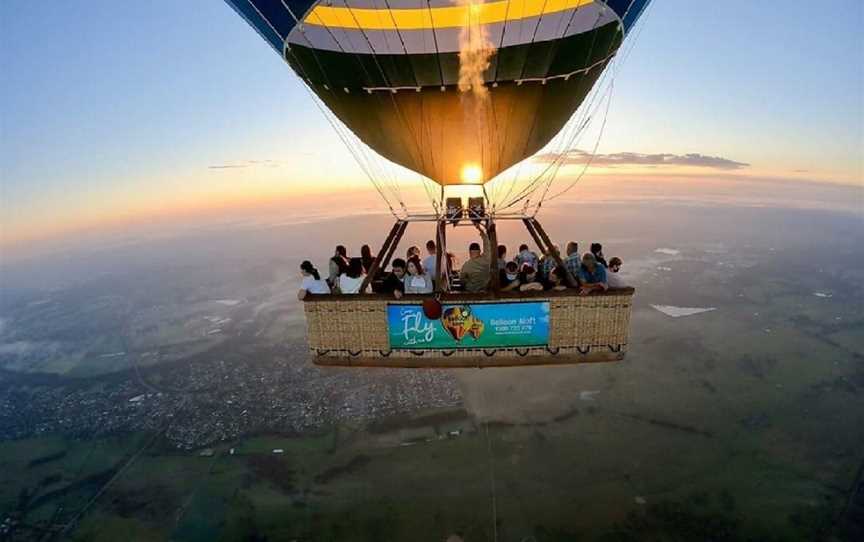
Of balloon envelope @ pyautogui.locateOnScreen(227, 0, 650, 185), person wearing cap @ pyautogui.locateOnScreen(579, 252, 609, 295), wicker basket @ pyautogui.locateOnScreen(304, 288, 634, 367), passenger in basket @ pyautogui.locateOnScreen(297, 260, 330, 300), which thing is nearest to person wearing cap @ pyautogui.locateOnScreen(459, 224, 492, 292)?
wicker basket @ pyautogui.locateOnScreen(304, 288, 634, 367)

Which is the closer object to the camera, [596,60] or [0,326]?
[596,60]

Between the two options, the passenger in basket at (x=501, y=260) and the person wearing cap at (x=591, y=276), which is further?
the passenger in basket at (x=501, y=260)

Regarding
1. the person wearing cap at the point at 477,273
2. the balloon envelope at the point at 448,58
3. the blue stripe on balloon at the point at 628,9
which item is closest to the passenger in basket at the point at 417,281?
the person wearing cap at the point at 477,273

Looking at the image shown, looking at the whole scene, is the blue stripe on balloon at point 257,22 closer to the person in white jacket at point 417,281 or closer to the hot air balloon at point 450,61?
the hot air balloon at point 450,61

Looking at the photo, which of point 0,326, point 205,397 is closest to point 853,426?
point 205,397

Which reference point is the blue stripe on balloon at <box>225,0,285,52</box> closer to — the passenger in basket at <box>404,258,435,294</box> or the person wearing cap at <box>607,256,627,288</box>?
the passenger in basket at <box>404,258,435,294</box>

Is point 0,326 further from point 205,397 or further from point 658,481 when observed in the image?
point 658,481
